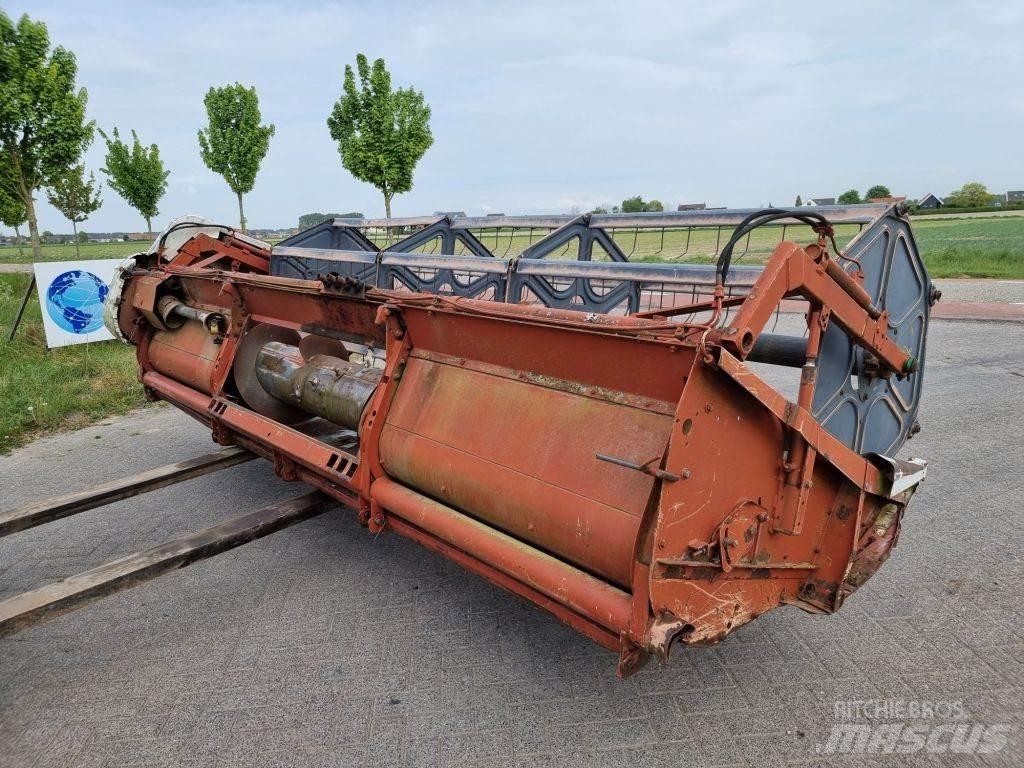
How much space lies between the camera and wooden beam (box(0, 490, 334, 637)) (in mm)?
2271

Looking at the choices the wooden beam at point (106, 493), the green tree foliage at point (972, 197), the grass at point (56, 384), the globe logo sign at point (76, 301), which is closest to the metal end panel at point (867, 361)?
the wooden beam at point (106, 493)

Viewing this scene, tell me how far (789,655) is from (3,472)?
6015mm

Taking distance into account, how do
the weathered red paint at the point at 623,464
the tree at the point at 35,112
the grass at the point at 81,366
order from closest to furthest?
the weathered red paint at the point at 623,464, the grass at the point at 81,366, the tree at the point at 35,112

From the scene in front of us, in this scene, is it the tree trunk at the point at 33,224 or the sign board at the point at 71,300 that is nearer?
the sign board at the point at 71,300

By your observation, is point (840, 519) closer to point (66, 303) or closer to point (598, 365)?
point (598, 365)

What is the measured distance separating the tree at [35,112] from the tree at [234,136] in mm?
5448

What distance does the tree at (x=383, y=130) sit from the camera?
16.5 meters

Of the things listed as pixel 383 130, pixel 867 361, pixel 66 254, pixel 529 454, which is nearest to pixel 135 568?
pixel 529 454

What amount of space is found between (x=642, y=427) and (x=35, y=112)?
14803 millimetres

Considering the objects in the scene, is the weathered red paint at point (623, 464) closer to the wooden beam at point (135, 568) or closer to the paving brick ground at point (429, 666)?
the wooden beam at point (135, 568)

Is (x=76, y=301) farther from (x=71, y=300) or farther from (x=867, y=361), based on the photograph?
(x=867, y=361)

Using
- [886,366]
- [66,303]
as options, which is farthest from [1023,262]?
[66,303]

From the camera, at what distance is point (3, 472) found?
5262 mm

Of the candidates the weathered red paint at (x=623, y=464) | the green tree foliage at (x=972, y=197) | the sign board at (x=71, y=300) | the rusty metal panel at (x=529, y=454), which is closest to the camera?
the weathered red paint at (x=623, y=464)
